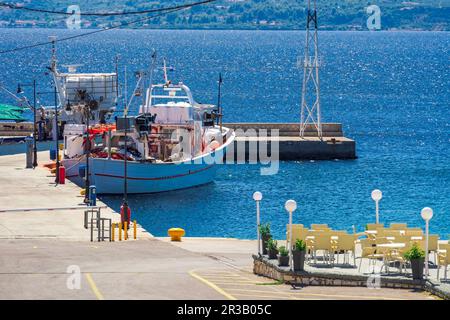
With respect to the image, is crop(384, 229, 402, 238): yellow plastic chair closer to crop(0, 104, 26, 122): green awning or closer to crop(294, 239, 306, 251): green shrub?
crop(294, 239, 306, 251): green shrub

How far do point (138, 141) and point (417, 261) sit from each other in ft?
121

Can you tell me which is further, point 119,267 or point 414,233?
point 414,233

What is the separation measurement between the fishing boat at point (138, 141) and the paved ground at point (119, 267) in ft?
40.7

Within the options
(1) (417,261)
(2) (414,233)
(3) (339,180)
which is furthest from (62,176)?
(1) (417,261)

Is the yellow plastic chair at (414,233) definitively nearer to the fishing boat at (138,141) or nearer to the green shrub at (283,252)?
the green shrub at (283,252)

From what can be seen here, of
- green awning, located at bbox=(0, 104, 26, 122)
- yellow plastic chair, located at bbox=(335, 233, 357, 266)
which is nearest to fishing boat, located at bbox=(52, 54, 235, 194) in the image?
green awning, located at bbox=(0, 104, 26, 122)

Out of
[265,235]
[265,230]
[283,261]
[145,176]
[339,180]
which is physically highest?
[265,230]

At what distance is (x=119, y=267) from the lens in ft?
112

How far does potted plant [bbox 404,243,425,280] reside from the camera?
29828mm

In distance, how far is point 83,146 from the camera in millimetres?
64375

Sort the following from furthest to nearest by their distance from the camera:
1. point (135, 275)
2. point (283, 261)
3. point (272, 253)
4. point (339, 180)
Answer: point (339, 180), point (272, 253), point (283, 261), point (135, 275)

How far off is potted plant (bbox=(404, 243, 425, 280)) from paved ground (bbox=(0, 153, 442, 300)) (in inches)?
26.0

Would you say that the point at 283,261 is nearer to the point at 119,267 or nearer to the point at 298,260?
the point at 298,260
